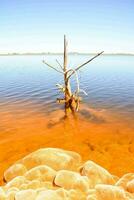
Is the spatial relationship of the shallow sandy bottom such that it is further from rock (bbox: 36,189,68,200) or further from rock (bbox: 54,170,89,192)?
rock (bbox: 36,189,68,200)

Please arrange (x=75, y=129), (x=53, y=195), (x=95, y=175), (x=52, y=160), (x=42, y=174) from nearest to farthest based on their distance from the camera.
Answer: (x=53, y=195), (x=95, y=175), (x=42, y=174), (x=52, y=160), (x=75, y=129)

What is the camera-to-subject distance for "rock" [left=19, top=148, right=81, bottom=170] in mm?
7934

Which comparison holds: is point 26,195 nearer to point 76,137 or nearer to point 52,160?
point 52,160

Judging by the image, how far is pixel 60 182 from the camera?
21.5 ft

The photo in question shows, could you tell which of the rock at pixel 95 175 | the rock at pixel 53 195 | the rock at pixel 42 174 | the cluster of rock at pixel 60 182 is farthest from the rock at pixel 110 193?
the rock at pixel 42 174

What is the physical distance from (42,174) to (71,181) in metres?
1.10

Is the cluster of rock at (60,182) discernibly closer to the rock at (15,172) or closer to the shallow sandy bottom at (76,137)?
the rock at (15,172)

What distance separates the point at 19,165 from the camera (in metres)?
7.94

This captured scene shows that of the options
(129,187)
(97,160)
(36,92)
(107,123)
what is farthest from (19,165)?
(36,92)

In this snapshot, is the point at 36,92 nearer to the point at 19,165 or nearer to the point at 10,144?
the point at 10,144

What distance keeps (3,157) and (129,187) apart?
5.57 meters

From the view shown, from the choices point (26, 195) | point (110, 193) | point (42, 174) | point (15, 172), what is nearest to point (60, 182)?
point (42, 174)

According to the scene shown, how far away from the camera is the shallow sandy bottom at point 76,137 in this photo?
9.34 m

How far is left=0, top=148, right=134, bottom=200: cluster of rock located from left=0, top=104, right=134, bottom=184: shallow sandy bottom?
1243 mm
